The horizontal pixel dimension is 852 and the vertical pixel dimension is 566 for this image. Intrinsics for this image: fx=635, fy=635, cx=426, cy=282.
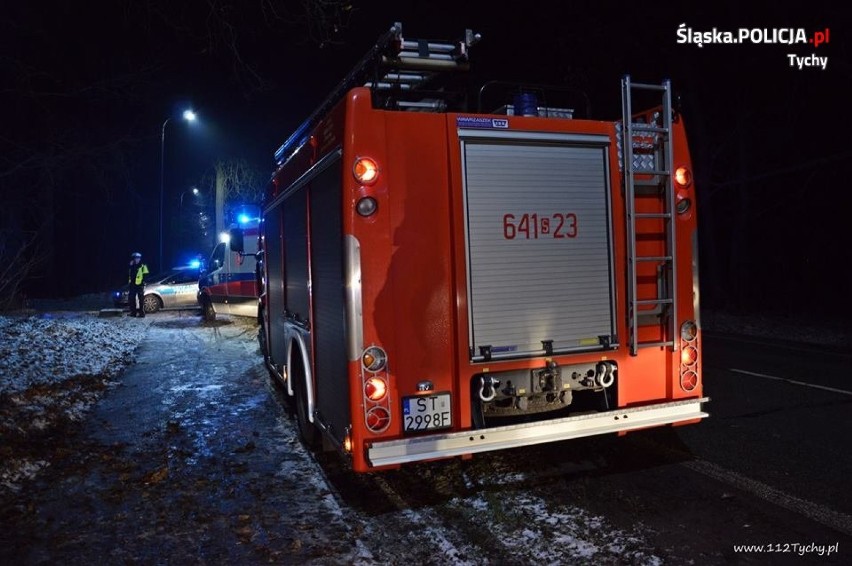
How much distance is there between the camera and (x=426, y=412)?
4.38 meters

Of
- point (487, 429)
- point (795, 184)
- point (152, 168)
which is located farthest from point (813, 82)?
point (152, 168)

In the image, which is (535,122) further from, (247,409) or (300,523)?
(247,409)

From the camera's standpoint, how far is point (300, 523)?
4.50 metres

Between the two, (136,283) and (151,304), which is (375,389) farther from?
(151,304)

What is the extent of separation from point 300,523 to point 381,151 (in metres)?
2.67

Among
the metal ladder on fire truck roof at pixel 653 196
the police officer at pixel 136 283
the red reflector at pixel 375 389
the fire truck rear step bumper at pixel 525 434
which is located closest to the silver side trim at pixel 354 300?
the red reflector at pixel 375 389

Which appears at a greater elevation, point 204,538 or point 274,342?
point 274,342

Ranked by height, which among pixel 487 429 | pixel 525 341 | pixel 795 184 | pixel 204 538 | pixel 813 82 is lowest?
pixel 204 538

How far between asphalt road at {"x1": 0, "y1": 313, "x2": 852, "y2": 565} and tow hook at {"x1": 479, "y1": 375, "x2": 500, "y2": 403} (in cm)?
83

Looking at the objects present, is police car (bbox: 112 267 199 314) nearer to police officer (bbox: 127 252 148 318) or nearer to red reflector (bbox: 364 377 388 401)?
police officer (bbox: 127 252 148 318)

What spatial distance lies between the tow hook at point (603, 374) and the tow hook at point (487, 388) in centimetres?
86

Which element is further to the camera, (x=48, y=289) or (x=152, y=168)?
(x=152, y=168)

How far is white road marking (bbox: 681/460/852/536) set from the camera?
4.17 meters

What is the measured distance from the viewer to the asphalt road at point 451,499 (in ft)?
13.1
